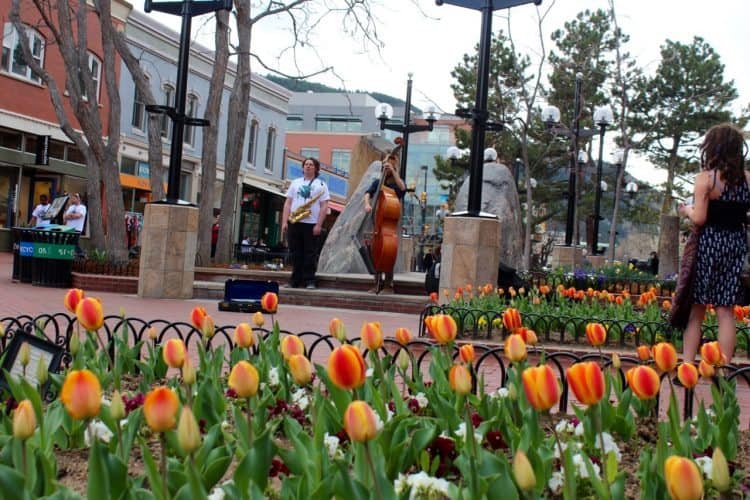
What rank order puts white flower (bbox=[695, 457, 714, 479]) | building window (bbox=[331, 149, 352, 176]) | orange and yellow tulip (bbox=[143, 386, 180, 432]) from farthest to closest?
building window (bbox=[331, 149, 352, 176]), white flower (bbox=[695, 457, 714, 479]), orange and yellow tulip (bbox=[143, 386, 180, 432])

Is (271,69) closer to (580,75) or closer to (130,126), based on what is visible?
(580,75)

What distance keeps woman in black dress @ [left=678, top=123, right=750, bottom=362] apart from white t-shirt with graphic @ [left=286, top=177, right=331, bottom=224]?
6.66 meters

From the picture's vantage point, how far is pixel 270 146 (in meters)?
43.5

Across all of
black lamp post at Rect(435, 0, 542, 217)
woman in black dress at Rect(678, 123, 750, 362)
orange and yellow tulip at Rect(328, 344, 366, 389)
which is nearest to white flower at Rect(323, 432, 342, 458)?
orange and yellow tulip at Rect(328, 344, 366, 389)

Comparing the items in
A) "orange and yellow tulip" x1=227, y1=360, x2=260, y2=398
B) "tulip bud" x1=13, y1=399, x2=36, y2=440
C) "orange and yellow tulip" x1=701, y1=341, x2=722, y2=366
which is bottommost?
"tulip bud" x1=13, y1=399, x2=36, y2=440

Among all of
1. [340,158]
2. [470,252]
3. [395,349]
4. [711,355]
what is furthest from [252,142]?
[711,355]

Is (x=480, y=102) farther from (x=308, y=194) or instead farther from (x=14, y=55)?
(x=14, y=55)

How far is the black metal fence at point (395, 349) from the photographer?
3.75 meters

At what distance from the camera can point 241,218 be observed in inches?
1499

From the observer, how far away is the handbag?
5281 mm

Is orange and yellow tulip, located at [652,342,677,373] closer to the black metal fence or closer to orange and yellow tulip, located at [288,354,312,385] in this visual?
the black metal fence

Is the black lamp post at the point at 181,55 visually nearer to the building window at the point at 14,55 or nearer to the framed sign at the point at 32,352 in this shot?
the framed sign at the point at 32,352

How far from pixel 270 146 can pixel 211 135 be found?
1029 inches

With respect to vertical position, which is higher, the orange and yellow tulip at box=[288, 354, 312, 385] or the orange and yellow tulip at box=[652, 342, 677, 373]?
the orange and yellow tulip at box=[652, 342, 677, 373]
